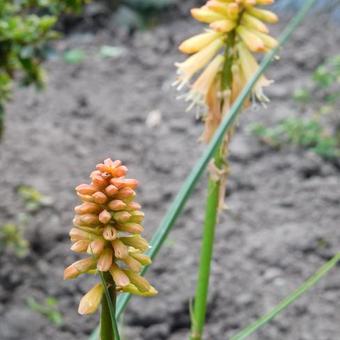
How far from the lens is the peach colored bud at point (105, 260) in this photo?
2.69 feet

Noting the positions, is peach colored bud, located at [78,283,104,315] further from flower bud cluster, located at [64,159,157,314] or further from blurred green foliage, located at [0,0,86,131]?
blurred green foliage, located at [0,0,86,131]

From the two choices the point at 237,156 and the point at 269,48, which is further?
the point at 237,156

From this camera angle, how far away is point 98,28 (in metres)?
4.66

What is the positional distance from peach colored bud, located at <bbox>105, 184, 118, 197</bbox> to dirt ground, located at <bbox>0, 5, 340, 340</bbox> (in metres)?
0.95

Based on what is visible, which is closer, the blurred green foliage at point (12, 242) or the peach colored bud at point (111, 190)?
the peach colored bud at point (111, 190)

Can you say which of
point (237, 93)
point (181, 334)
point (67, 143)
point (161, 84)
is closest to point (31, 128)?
point (67, 143)

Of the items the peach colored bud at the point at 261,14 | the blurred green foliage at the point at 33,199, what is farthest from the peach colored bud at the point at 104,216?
the blurred green foliage at the point at 33,199

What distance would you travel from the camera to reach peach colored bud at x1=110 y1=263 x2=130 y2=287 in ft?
2.72

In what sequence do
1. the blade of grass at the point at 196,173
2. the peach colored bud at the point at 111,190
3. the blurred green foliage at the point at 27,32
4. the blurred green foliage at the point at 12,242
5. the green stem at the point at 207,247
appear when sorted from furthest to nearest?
the blurred green foliage at the point at 12,242, the blurred green foliage at the point at 27,32, the green stem at the point at 207,247, the blade of grass at the point at 196,173, the peach colored bud at the point at 111,190

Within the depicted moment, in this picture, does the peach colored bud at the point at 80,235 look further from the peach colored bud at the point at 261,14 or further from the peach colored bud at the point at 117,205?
the peach colored bud at the point at 261,14

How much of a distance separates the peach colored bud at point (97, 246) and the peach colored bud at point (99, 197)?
5 cm

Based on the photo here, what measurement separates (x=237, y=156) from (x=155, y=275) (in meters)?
0.82

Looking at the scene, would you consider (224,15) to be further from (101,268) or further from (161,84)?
(161,84)

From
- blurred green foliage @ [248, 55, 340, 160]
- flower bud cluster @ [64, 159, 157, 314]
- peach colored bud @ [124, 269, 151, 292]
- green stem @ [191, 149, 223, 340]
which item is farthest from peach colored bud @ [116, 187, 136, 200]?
blurred green foliage @ [248, 55, 340, 160]
